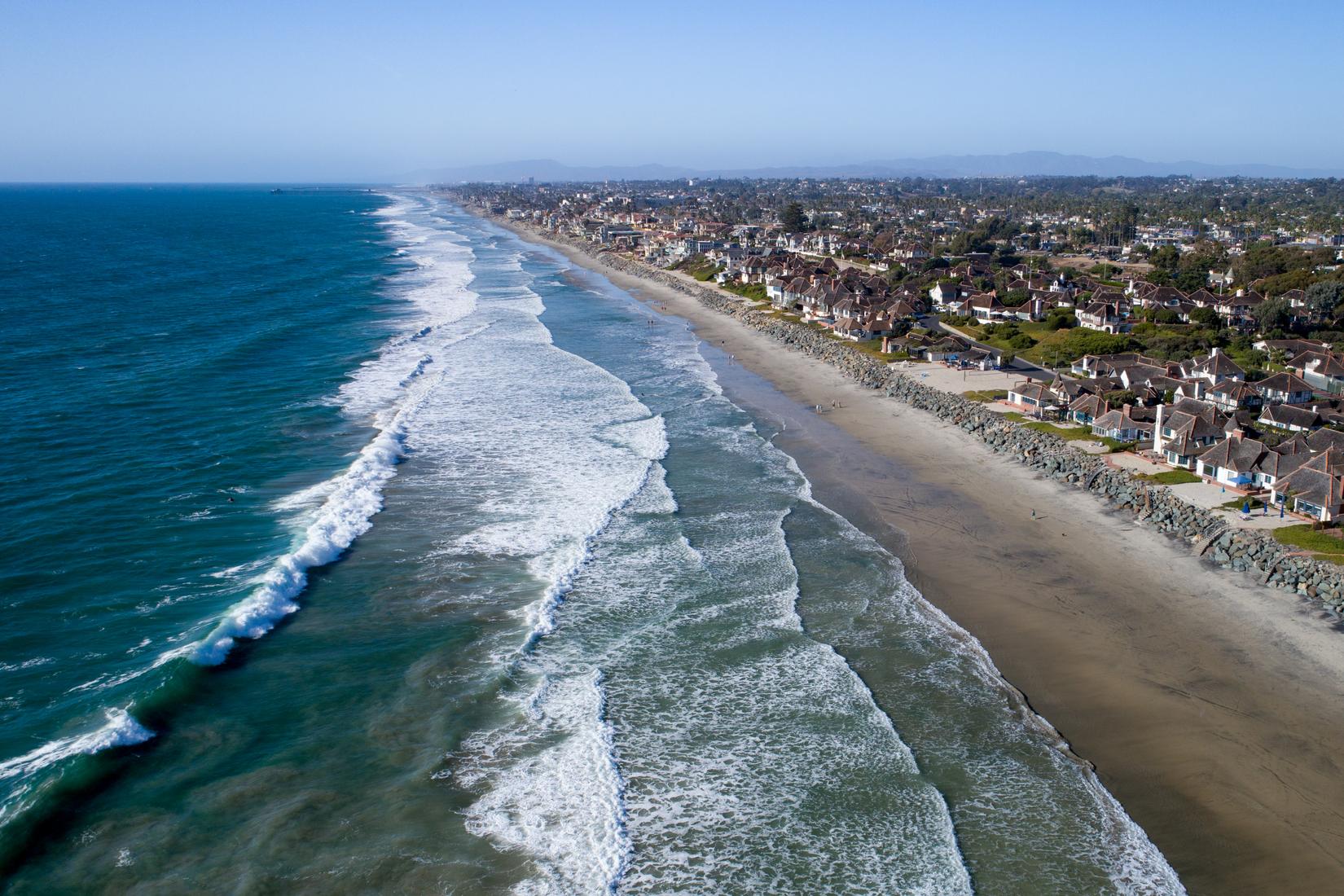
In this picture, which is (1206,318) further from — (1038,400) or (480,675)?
(480,675)

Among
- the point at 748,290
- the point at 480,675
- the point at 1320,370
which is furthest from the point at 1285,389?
the point at 748,290

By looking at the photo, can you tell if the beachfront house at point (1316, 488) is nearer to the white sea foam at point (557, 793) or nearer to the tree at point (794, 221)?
the white sea foam at point (557, 793)

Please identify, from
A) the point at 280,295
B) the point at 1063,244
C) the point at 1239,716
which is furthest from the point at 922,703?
the point at 1063,244

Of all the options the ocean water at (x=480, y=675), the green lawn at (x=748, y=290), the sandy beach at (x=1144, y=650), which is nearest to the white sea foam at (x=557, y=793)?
the ocean water at (x=480, y=675)

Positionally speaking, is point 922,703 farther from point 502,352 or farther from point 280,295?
point 280,295

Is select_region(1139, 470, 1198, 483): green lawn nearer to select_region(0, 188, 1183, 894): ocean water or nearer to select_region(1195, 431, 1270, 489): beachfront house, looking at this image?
select_region(1195, 431, 1270, 489): beachfront house

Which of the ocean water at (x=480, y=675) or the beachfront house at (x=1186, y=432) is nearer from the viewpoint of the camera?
the ocean water at (x=480, y=675)
